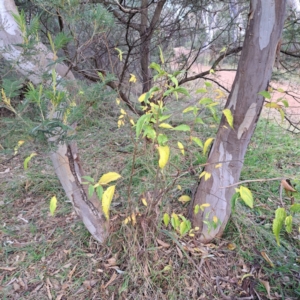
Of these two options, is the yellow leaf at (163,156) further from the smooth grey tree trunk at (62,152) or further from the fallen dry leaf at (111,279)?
the fallen dry leaf at (111,279)

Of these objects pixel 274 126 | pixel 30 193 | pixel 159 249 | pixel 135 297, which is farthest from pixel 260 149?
pixel 30 193

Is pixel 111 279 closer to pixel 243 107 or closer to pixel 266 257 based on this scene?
pixel 266 257

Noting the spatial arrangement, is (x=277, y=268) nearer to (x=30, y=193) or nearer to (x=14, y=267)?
(x=14, y=267)

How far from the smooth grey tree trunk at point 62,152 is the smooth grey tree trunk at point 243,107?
0.69 metres

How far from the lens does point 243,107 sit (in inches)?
52.9

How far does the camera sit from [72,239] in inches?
70.5

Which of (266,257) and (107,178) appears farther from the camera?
(266,257)

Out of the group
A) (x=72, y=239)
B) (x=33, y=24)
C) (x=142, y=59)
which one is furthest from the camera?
(x=142, y=59)

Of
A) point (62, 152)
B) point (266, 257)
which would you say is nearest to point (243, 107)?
point (266, 257)

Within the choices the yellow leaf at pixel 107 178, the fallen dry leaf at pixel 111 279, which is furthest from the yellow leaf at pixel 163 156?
the fallen dry leaf at pixel 111 279

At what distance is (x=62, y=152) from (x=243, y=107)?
1.05 metres

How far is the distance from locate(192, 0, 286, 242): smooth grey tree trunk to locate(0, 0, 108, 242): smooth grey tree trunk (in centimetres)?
69

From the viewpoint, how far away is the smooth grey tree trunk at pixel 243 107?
1199mm

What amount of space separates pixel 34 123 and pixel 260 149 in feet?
8.17
